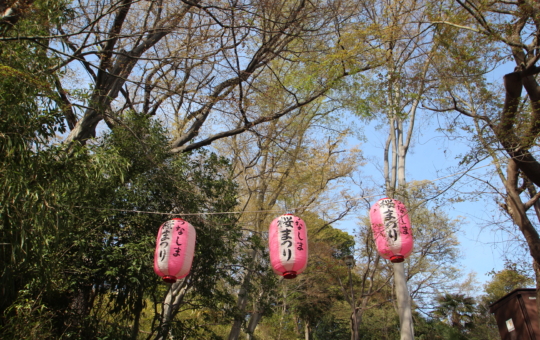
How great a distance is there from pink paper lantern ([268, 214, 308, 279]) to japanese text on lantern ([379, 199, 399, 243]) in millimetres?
1099

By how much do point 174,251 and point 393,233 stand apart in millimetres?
2850

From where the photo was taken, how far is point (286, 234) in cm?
527

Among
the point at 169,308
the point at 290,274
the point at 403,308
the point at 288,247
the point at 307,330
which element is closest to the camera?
the point at 290,274

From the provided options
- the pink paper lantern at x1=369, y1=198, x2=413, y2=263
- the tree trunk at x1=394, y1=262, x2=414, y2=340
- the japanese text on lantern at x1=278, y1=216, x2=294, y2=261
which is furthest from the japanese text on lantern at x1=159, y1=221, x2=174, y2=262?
the tree trunk at x1=394, y1=262, x2=414, y2=340

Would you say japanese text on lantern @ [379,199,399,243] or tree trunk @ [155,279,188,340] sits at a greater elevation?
japanese text on lantern @ [379,199,399,243]

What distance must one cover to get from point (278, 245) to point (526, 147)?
328cm

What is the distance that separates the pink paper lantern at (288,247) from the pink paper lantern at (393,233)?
3.28 feet

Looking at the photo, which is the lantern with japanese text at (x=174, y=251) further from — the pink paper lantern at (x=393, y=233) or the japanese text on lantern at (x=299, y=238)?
the pink paper lantern at (x=393, y=233)

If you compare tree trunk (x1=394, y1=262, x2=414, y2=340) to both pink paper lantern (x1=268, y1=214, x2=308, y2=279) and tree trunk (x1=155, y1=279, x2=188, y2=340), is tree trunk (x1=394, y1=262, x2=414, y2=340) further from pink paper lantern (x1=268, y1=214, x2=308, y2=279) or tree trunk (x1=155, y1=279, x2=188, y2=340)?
tree trunk (x1=155, y1=279, x2=188, y2=340)

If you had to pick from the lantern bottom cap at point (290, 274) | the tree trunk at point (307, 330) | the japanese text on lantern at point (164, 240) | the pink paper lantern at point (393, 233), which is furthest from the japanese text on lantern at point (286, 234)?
the tree trunk at point (307, 330)

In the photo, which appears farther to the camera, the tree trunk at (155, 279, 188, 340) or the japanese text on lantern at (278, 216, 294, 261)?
the tree trunk at (155, 279, 188, 340)

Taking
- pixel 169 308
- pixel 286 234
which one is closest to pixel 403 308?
pixel 286 234

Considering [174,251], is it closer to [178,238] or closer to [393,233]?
[178,238]

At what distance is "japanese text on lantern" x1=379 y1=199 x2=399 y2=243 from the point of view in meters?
4.88
